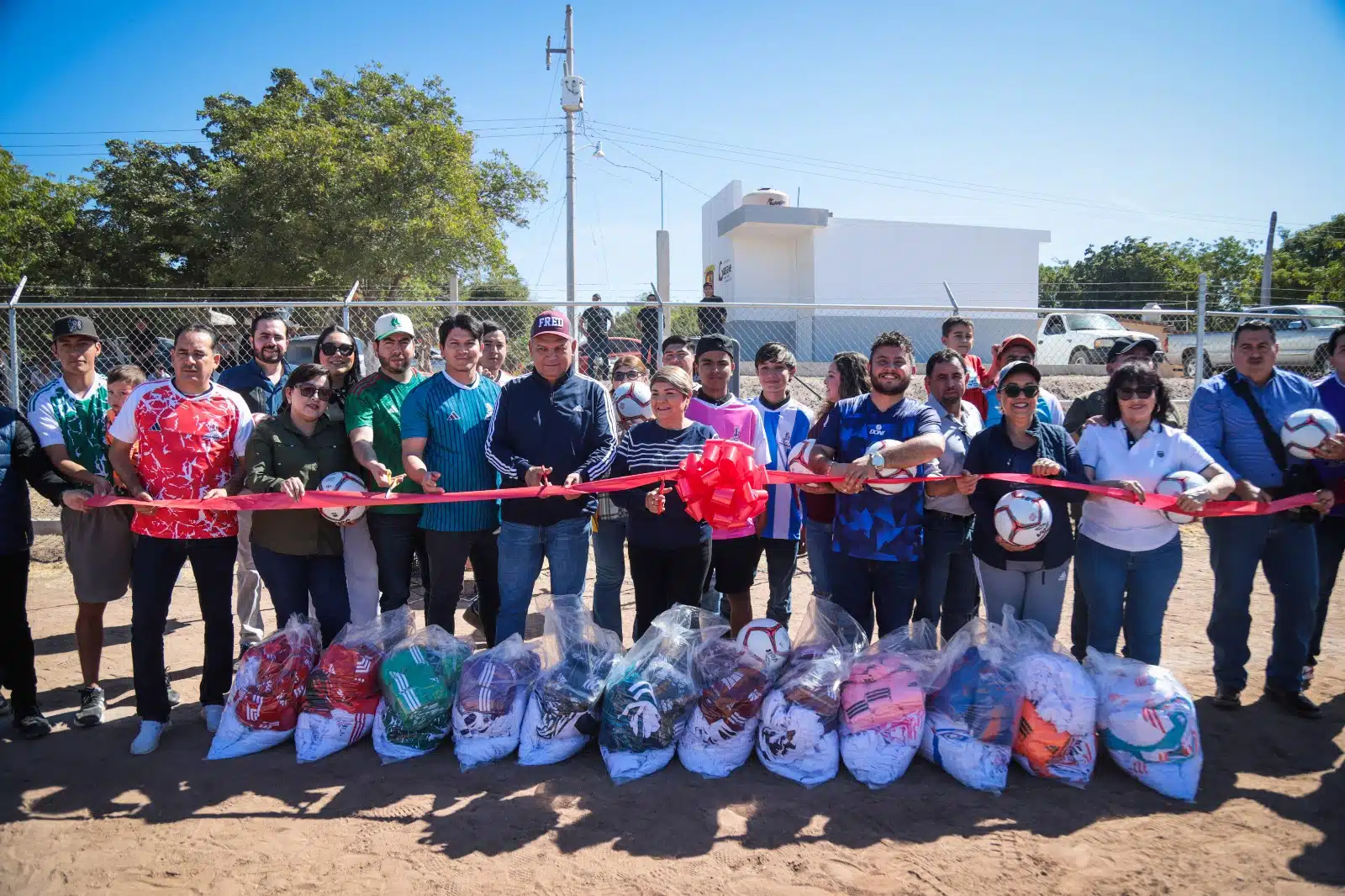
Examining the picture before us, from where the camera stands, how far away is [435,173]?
19578 mm

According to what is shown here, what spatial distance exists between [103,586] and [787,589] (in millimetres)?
4102

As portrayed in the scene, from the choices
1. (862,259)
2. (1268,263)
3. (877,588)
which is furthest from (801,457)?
(1268,263)

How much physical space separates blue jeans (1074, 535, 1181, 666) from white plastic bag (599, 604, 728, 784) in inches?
77.1

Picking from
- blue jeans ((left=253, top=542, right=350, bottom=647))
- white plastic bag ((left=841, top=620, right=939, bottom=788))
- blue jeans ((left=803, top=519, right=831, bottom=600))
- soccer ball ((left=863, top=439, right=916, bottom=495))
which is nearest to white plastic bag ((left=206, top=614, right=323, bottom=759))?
blue jeans ((left=253, top=542, right=350, bottom=647))

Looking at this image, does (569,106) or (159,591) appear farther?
(569,106)

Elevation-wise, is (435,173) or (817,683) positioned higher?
(435,173)

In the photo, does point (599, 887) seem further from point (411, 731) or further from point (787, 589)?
point (787, 589)

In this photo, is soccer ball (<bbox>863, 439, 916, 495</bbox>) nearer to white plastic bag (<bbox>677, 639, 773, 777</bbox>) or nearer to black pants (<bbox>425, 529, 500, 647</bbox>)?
white plastic bag (<bbox>677, 639, 773, 777</bbox>)

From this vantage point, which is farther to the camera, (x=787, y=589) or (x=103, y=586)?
(x=787, y=589)

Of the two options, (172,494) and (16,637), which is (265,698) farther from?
(16,637)

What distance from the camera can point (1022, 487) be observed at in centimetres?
402

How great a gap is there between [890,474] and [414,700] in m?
2.67

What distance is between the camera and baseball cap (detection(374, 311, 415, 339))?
472 centimetres

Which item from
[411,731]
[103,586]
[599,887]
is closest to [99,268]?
[103,586]
